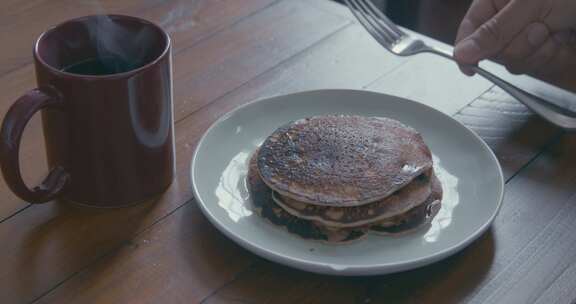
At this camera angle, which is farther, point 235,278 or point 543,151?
point 543,151

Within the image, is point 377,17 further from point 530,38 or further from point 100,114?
point 100,114

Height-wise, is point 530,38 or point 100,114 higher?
point 100,114

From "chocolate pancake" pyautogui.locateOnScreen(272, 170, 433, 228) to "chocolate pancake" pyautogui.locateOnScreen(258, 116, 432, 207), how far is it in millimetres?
12

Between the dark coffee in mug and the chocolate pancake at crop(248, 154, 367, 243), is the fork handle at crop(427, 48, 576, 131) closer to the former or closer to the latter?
the chocolate pancake at crop(248, 154, 367, 243)

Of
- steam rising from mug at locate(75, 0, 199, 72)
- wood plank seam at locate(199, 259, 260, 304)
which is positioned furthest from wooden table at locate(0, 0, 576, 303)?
steam rising from mug at locate(75, 0, 199, 72)

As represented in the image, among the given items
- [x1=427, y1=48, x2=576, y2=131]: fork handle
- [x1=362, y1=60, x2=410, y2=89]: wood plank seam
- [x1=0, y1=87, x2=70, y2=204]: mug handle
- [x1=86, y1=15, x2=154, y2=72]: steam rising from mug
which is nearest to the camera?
[x1=0, y1=87, x2=70, y2=204]: mug handle

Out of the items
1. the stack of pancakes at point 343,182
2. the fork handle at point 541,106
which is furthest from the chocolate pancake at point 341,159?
the fork handle at point 541,106

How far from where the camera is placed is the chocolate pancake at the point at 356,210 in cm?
69

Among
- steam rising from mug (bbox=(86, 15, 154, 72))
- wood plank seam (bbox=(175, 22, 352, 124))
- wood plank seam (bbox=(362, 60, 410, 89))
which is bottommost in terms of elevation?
wood plank seam (bbox=(362, 60, 410, 89))

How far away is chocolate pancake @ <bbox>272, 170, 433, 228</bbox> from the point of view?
690mm

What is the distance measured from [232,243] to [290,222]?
7 centimetres

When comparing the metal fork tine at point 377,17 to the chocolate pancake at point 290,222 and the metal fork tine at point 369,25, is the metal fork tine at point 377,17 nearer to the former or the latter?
the metal fork tine at point 369,25

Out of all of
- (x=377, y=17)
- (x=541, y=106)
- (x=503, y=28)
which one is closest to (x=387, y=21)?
(x=377, y=17)

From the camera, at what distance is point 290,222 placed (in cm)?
72
